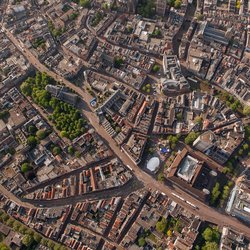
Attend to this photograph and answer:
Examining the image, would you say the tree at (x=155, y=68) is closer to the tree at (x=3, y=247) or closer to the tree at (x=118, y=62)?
the tree at (x=118, y=62)

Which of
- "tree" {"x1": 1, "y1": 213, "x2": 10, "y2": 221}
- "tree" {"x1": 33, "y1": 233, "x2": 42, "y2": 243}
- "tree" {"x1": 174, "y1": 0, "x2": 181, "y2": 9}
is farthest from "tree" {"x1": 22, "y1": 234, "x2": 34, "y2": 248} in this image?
"tree" {"x1": 174, "y1": 0, "x2": 181, "y2": 9}

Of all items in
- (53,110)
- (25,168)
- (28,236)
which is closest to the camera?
(28,236)

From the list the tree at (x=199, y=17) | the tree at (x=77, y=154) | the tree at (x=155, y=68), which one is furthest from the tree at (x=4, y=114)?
the tree at (x=199, y=17)

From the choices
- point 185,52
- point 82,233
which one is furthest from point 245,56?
point 82,233

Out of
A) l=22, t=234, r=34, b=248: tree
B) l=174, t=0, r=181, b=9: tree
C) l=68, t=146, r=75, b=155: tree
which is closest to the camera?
l=22, t=234, r=34, b=248: tree

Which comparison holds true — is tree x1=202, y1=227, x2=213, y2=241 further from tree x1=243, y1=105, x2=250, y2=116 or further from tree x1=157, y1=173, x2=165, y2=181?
tree x1=243, y1=105, x2=250, y2=116

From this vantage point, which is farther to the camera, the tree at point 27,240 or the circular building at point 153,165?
the circular building at point 153,165

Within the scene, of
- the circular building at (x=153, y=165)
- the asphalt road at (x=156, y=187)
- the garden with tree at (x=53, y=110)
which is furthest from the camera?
the garden with tree at (x=53, y=110)

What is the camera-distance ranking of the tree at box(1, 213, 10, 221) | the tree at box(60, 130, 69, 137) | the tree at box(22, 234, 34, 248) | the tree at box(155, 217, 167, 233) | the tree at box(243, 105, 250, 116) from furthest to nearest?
1. the tree at box(243, 105, 250, 116)
2. the tree at box(60, 130, 69, 137)
3. the tree at box(1, 213, 10, 221)
4. the tree at box(155, 217, 167, 233)
5. the tree at box(22, 234, 34, 248)

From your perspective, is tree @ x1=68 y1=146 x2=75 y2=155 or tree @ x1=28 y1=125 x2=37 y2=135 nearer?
tree @ x1=68 y1=146 x2=75 y2=155

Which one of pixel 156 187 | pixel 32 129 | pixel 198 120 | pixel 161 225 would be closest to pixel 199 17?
pixel 198 120

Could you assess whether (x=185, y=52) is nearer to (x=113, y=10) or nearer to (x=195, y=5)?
(x=195, y=5)

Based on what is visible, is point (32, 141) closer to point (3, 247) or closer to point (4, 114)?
point (4, 114)
